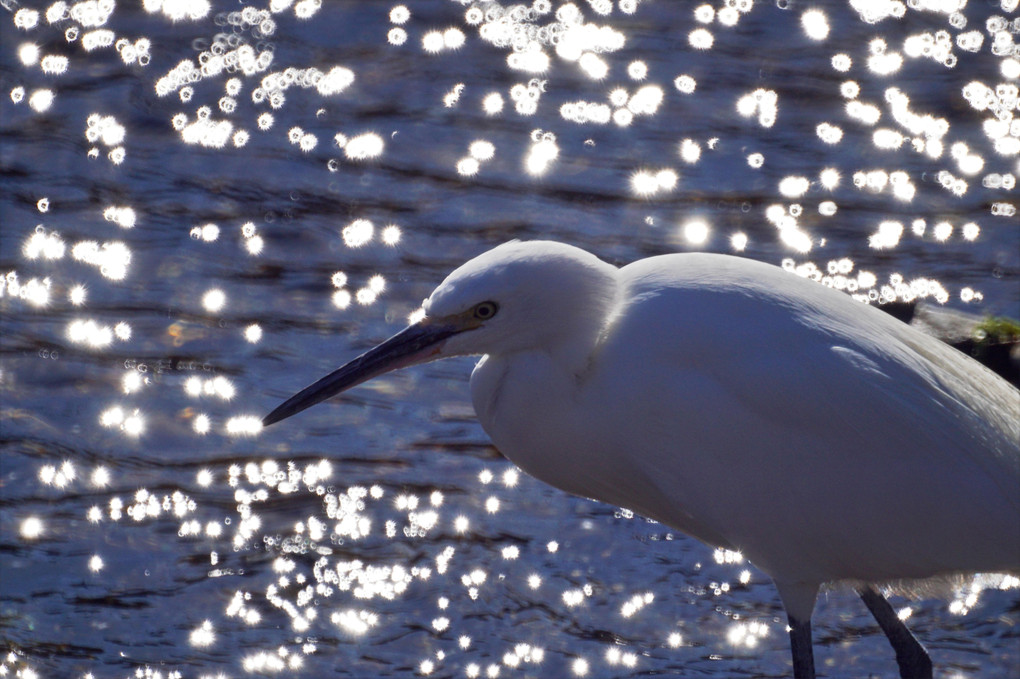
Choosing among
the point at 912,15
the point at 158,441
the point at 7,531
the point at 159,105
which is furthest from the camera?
the point at 912,15

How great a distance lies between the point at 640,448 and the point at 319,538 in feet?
5.36

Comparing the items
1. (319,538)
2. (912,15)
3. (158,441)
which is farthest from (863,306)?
(912,15)

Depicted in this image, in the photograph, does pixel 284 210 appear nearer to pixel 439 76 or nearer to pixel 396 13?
pixel 439 76

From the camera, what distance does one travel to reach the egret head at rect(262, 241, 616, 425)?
310 centimetres

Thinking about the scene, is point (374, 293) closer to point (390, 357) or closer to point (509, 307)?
point (390, 357)

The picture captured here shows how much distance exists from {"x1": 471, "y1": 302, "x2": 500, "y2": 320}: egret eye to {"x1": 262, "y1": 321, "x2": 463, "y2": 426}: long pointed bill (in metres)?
0.06

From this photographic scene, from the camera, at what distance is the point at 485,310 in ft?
10.3

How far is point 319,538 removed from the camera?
4.51 m

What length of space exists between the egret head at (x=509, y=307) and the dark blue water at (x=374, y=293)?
1157 mm

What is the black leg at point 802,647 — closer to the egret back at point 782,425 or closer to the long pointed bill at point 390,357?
the egret back at point 782,425

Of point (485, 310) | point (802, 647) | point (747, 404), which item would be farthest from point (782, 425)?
point (485, 310)

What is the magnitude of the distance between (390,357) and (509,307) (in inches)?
13.0

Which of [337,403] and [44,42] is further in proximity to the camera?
[44,42]

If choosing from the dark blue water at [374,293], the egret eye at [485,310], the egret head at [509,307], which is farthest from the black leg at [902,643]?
the egret eye at [485,310]
